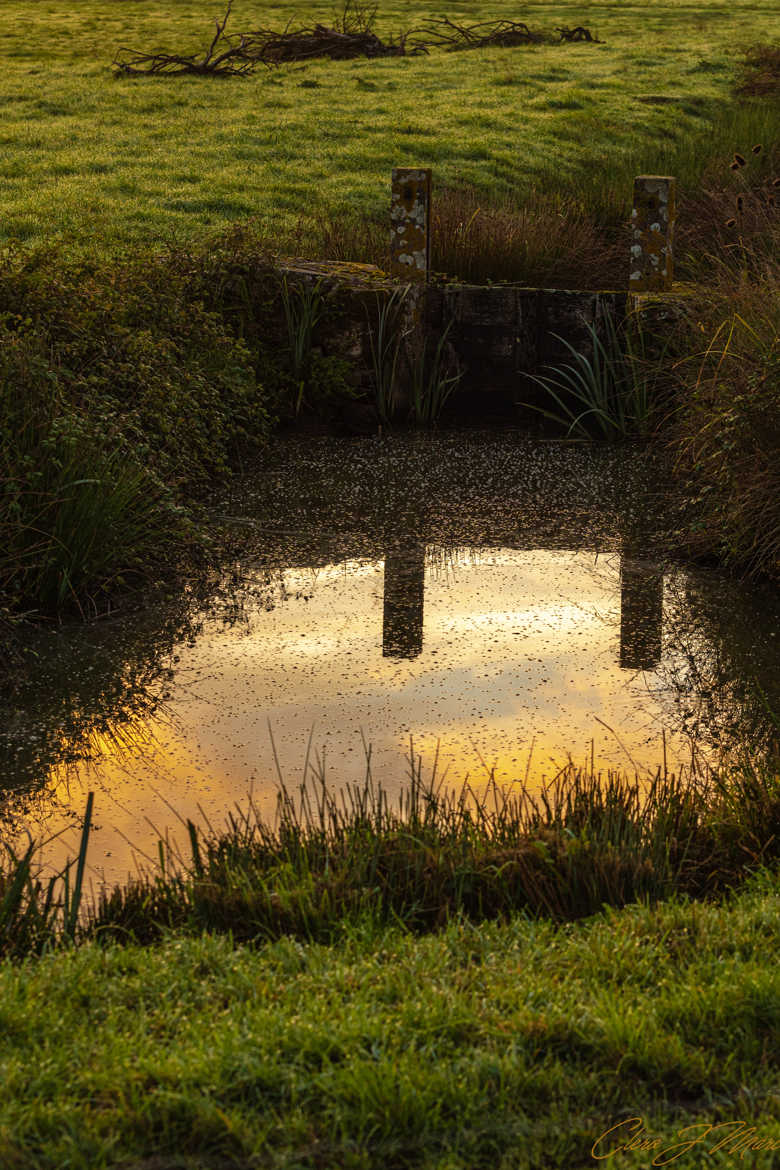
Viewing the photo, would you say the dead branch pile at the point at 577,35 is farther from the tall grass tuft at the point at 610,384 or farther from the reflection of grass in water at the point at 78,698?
the reflection of grass in water at the point at 78,698

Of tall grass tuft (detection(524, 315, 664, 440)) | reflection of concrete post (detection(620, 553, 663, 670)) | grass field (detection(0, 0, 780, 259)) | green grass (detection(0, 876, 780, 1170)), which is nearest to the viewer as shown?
green grass (detection(0, 876, 780, 1170))

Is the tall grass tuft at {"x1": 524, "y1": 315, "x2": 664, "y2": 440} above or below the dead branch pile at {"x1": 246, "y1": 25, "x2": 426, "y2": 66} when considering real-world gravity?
below

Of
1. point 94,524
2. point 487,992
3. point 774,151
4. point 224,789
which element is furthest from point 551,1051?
point 774,151

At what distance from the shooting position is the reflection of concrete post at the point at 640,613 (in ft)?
17.6

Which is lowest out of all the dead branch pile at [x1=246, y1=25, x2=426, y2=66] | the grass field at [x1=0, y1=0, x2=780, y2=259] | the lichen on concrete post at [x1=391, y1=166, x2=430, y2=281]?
the lichen on concrete post at [x1=391, y1=166, x2=430, y2=281]

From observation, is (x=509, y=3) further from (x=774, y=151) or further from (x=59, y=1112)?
(x=59, y=1112)

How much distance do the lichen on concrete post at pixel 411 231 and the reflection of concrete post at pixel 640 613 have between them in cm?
390

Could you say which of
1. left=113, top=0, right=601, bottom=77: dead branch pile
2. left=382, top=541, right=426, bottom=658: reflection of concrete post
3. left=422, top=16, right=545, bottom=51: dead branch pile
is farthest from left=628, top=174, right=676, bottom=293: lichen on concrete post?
left=422, top=16, right=545, bottom=51: dead branch pile

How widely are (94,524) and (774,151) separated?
11.4 meters

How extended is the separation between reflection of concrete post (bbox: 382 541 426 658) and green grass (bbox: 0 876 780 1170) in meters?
2.49

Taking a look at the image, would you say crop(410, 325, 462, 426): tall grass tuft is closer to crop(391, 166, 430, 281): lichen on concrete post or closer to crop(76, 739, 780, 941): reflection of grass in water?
crop(391, 166, 430, 281): lichen on concrete post

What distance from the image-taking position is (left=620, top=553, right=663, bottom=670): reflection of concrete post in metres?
5.37

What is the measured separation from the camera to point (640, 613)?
5848 mm

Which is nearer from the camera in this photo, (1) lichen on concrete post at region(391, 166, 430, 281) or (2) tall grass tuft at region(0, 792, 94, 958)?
(2) tall grass tuft at region(0, 792, 94, 958)
